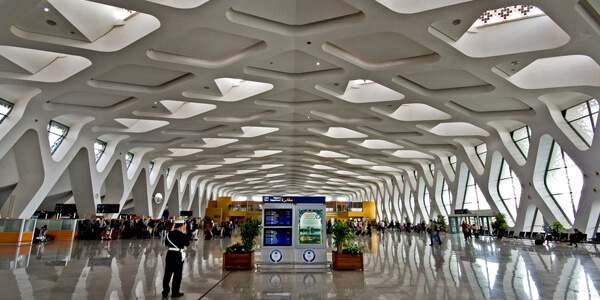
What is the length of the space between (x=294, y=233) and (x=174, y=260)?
3.98 m

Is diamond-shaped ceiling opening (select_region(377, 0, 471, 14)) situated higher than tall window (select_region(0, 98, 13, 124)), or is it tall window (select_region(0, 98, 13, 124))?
diamond-shaped ceiling opening (select_region(377, 0, 471, 14))

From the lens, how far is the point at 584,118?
50.2 ft

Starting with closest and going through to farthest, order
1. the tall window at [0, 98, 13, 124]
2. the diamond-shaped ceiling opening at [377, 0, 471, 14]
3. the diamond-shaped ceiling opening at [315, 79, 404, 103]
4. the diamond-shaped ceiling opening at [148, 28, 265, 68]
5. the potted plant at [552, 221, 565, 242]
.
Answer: the diamond-shaped ceiling opening at [377, 0, 471, 14]
the diamond-shaped ceiling opening at [148, 28, 265, 68]
the tall window at [0, 98, 13, 124]
the diamond-shaped ceiling opening at [315, 79, 404, 103]
the potted plant at [552, 221, 565, 242]

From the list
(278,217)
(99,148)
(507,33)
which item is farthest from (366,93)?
(99,148)

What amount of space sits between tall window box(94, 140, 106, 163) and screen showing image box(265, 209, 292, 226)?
1815cm

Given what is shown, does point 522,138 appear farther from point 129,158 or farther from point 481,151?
point 129,158

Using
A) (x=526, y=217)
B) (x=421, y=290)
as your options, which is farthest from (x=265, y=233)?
(x=526, y=217)

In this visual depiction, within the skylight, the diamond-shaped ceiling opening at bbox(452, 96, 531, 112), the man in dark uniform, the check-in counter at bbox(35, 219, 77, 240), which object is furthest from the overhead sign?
the check-in counter at bbox(35, 219, 77, 240)

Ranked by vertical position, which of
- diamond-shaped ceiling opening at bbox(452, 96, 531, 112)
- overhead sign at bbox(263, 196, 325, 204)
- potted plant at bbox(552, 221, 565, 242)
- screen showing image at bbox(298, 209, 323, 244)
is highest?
diamond-shaped ceiling opening at bbox(452, 96, 531, 112)

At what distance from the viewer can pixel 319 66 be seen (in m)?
13.2

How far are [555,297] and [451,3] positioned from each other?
678 centimetres

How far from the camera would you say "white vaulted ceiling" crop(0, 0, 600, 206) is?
29.9 ft

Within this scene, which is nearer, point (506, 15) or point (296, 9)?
point (296, 9)

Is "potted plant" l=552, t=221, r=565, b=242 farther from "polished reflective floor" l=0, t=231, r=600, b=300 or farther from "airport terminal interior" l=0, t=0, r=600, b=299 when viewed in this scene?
"polished reflective floor" l=0, t=231, r=600, b=300
